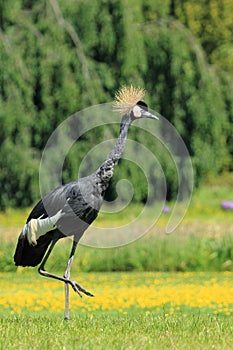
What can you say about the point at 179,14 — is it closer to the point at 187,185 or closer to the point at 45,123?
the point at 187,185

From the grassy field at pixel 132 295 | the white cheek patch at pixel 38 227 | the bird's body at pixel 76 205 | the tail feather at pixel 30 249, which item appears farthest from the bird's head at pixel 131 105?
the grassy field at pixel 132 295

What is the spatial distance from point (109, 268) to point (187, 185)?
24.7 ft

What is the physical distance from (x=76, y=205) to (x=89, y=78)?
10.4 metres

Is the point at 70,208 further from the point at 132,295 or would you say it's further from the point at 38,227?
the point at 132,295

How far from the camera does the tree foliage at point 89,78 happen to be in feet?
56.9

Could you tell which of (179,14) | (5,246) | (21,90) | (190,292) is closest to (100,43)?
(21,90)

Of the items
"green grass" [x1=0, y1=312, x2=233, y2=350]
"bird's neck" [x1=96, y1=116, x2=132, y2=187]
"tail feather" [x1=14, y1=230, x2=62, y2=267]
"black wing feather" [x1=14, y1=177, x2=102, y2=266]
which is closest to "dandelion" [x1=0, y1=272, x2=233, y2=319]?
"green grass" [x1=0, y1=312, x2=233, y2=350]

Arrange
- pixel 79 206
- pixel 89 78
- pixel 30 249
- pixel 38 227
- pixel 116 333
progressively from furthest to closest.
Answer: pixel 89 78
pixel 30 249
pixel 38 227
pixel 79 206
pixel 116 333

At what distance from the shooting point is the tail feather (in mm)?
7711

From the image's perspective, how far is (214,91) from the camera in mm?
18891

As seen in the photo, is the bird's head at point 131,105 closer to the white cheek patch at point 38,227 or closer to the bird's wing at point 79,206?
the bird's wing at point 79,206

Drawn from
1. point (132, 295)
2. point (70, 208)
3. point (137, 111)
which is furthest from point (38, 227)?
point (132, 295)

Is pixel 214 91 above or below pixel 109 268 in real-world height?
above

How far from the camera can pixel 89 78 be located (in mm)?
17656
